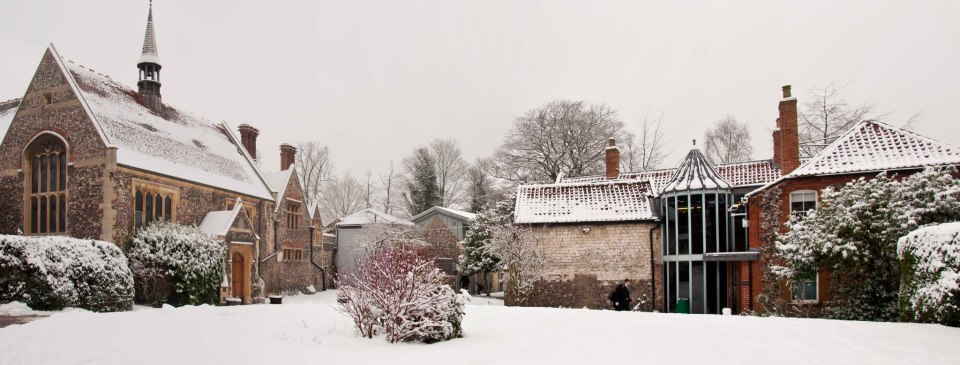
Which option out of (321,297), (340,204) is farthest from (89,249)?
(340,204)

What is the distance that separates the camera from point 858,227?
15.2 meters

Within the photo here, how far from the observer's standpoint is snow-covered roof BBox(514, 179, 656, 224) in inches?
985

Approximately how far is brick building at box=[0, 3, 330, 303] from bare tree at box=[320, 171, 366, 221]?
1179 inches

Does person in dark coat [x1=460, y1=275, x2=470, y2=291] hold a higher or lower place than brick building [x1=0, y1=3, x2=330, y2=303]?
lower

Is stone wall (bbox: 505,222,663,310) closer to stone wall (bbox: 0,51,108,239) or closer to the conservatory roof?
the conservatory roof

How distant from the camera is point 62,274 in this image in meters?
15.7

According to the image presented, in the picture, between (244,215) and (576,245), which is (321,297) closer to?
(244,215)

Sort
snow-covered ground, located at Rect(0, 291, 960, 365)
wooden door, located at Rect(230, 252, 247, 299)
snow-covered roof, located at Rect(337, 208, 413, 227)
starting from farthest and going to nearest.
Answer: snow-covered roof, located at Rect(337, 208, 413, 227), wooden door, located at Rect(230, 252, 247, 299), snow-covered ground, located at Rect(0, 291, 960, 365)

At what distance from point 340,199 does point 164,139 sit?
34965 mm

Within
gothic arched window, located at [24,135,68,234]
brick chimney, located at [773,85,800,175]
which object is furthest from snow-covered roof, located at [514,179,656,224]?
gothic arched window, located at [24,135,68,234]

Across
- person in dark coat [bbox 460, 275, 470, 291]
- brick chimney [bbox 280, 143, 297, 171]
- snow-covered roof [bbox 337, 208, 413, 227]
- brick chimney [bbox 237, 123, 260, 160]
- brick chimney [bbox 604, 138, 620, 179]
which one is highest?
brick chimney [bbox 237, 123, 260, 160]

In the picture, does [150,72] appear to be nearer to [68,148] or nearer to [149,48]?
[149,48]

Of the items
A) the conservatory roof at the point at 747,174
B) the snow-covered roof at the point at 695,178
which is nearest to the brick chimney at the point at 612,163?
the conservatory roof at the point at 747,174

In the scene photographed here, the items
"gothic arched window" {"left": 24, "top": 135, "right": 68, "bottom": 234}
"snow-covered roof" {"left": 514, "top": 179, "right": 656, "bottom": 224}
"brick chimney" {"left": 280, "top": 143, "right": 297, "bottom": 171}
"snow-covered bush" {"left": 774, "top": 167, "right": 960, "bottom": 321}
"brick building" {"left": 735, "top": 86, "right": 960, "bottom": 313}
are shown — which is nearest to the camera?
"snow-covered bush" {"left": 774, "top": 167, "right": 960, "bottom": 321}
